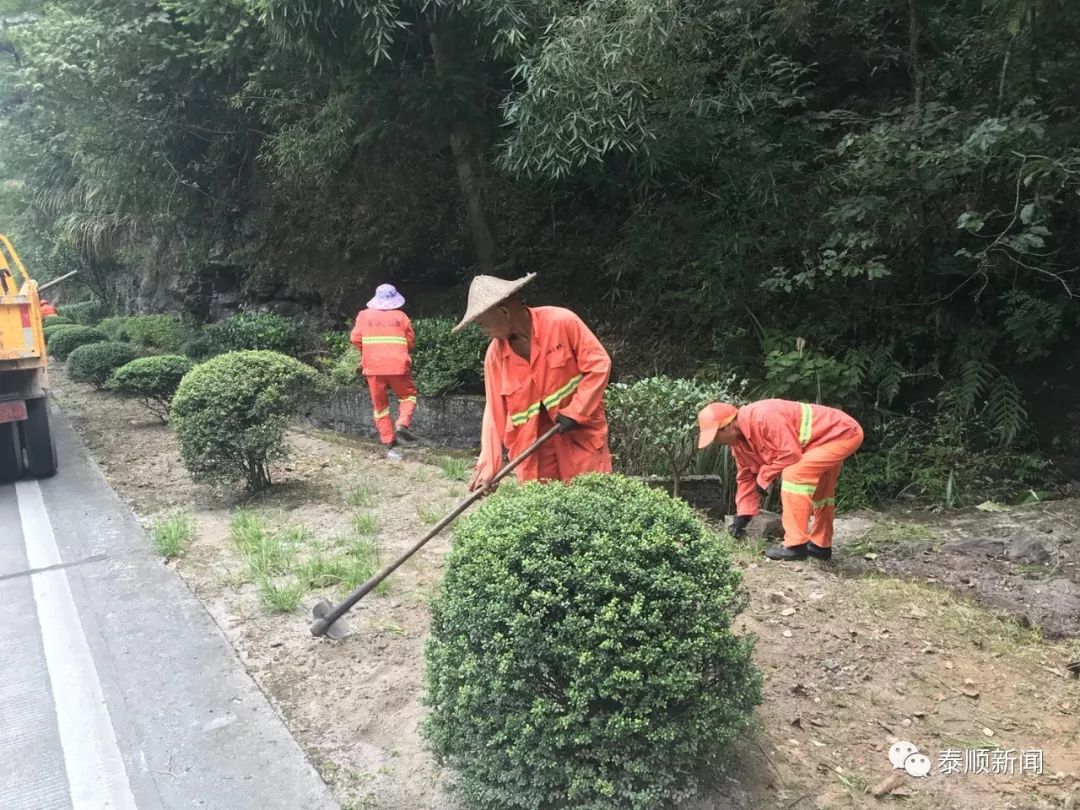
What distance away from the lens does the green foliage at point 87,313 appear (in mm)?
19578

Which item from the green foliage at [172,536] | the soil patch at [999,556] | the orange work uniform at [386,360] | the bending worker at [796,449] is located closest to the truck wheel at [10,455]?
the green foliage at [172,536]

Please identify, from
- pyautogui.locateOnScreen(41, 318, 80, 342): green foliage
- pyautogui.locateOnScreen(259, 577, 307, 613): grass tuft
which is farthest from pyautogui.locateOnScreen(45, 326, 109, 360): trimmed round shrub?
pyautogui.locateOnScreen(259, 577, 307, 613): grass tuft

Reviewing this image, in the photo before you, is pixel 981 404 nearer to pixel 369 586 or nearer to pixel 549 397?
pixel 549 397

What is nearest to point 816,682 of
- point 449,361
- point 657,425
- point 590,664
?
point 590,664

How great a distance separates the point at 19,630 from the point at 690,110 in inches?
245

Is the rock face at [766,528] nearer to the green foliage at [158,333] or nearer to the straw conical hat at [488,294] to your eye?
the straw conical hat at [488,294]

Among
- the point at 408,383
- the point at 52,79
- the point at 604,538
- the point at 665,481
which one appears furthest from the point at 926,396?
the point at 52,79

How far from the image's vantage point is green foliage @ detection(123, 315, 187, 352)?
14.1 meters

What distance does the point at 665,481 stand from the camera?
5625mm

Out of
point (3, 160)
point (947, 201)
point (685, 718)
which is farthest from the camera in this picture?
point (3, 160)

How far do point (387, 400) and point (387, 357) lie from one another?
0.50 meters

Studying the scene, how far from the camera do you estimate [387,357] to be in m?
7.71

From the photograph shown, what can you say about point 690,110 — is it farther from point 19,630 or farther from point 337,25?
point 19,630

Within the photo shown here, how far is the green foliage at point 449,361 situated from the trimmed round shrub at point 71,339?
9.36 meters
